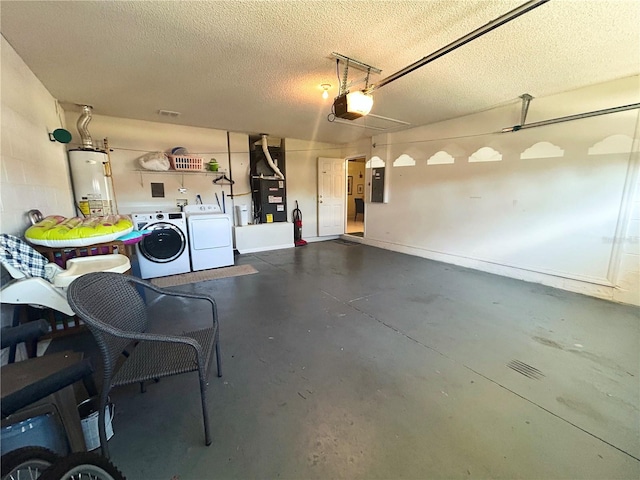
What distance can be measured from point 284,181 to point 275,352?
4524 millimetres

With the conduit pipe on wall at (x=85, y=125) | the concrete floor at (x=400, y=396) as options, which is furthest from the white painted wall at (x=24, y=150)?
the concrete floor at (x=400, y=396)

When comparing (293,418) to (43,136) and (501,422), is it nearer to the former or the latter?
(501,422)

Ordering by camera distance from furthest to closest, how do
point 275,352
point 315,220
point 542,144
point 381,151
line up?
point 315,220 → point 381,151 → point 542,144 → point 275,352

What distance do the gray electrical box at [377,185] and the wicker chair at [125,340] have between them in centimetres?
486

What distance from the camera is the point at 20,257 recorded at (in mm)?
1658

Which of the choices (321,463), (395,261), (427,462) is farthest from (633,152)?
(321,463)

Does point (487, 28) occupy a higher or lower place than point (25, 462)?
higher

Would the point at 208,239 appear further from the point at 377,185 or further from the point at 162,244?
the point at 377,185

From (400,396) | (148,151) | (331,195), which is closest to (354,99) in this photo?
(400,396)

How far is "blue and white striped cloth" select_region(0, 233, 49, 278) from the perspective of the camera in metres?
1.58

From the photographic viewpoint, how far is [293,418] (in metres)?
1.48

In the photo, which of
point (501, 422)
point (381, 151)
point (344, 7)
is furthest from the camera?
point (381, 151)

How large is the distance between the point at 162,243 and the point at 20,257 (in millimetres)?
2233

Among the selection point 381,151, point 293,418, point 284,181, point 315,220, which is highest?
point 381,151
